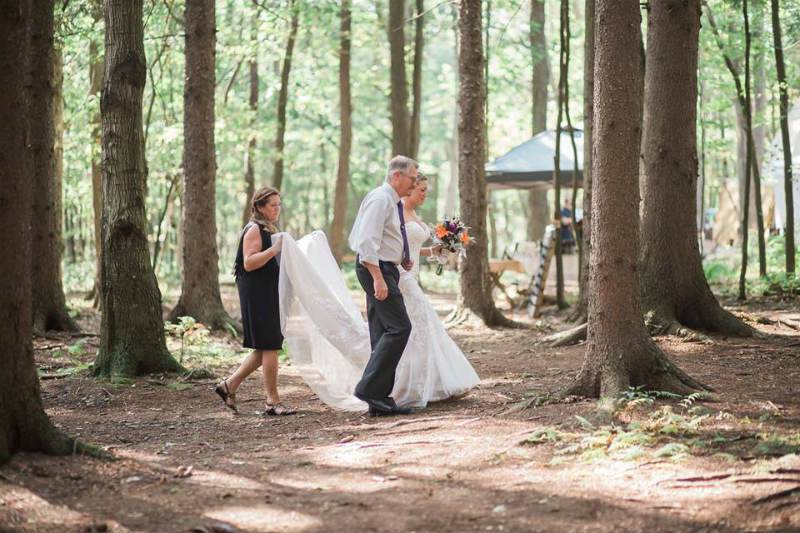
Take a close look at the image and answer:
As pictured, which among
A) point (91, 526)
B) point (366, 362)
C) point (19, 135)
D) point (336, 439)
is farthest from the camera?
point (366, 362)

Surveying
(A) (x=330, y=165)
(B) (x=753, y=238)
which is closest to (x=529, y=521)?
(B) (x=753, y=238)

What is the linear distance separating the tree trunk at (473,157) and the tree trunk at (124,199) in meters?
5.90

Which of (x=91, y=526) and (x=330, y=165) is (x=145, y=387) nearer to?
(x=91, y=526)

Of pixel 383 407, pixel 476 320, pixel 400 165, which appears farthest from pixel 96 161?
pixel 383 407

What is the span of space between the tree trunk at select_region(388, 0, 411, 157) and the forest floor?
13.9m

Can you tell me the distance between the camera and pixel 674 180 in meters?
11.3

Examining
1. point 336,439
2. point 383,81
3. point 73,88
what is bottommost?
point 336,439

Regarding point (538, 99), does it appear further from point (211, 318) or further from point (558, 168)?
point (211, 318)

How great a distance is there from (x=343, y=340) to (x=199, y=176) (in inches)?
221

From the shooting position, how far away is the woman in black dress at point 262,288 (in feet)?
28.0

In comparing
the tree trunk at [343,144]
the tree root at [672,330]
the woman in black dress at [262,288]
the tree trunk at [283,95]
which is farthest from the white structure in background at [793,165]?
the woman in black dress at [262,288]

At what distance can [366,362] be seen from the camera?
8.98 m

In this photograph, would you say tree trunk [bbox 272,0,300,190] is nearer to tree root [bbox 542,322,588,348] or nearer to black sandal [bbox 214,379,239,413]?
tree root [bbox 542,322,588,348]

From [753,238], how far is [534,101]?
25.2 ft
